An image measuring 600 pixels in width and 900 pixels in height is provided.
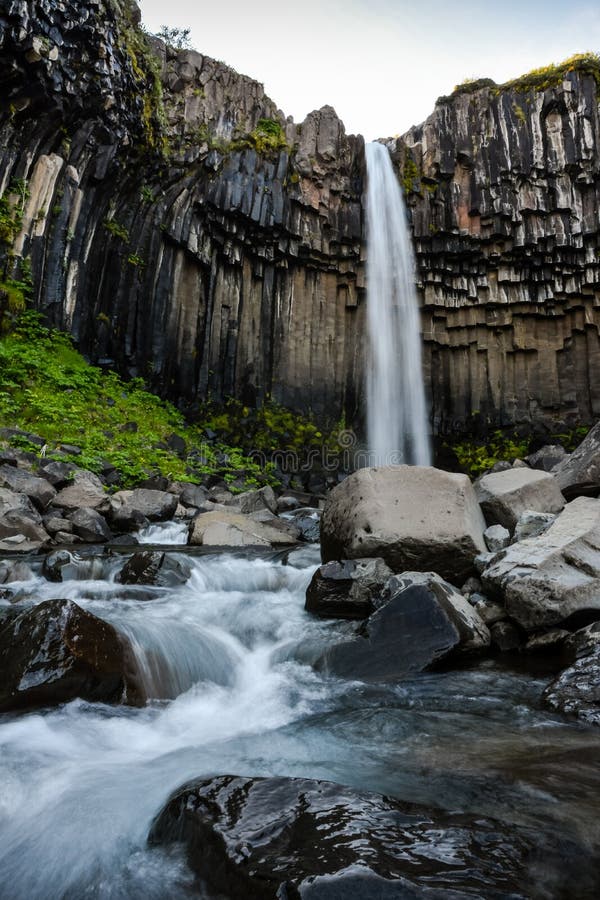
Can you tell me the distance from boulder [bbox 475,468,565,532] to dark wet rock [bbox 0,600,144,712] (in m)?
5.03

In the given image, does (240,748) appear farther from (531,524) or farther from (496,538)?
(531,524)

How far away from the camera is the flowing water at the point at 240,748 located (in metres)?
2.13

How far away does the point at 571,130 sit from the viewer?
20.2 m

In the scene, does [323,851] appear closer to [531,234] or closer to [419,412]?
[419,412]

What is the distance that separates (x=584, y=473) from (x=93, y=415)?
1207 centimetres

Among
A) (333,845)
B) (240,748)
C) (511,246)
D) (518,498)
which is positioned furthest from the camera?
(511,246)

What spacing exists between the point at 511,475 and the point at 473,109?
1973 centimetres

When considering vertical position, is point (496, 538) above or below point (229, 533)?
above

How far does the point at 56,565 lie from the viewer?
21.0 feet

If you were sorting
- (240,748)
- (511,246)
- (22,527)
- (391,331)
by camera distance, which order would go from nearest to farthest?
(240,748)
(22,527)
(511,246)
(391,331)

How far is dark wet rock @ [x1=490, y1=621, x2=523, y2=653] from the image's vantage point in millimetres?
4688

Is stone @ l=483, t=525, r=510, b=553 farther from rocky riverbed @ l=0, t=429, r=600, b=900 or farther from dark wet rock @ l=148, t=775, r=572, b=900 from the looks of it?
dark wet rock @ l=148, t=775, r=572, b=900

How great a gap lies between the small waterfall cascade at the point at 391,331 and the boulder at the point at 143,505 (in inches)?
439

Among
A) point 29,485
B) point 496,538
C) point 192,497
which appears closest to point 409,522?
point 496,538
